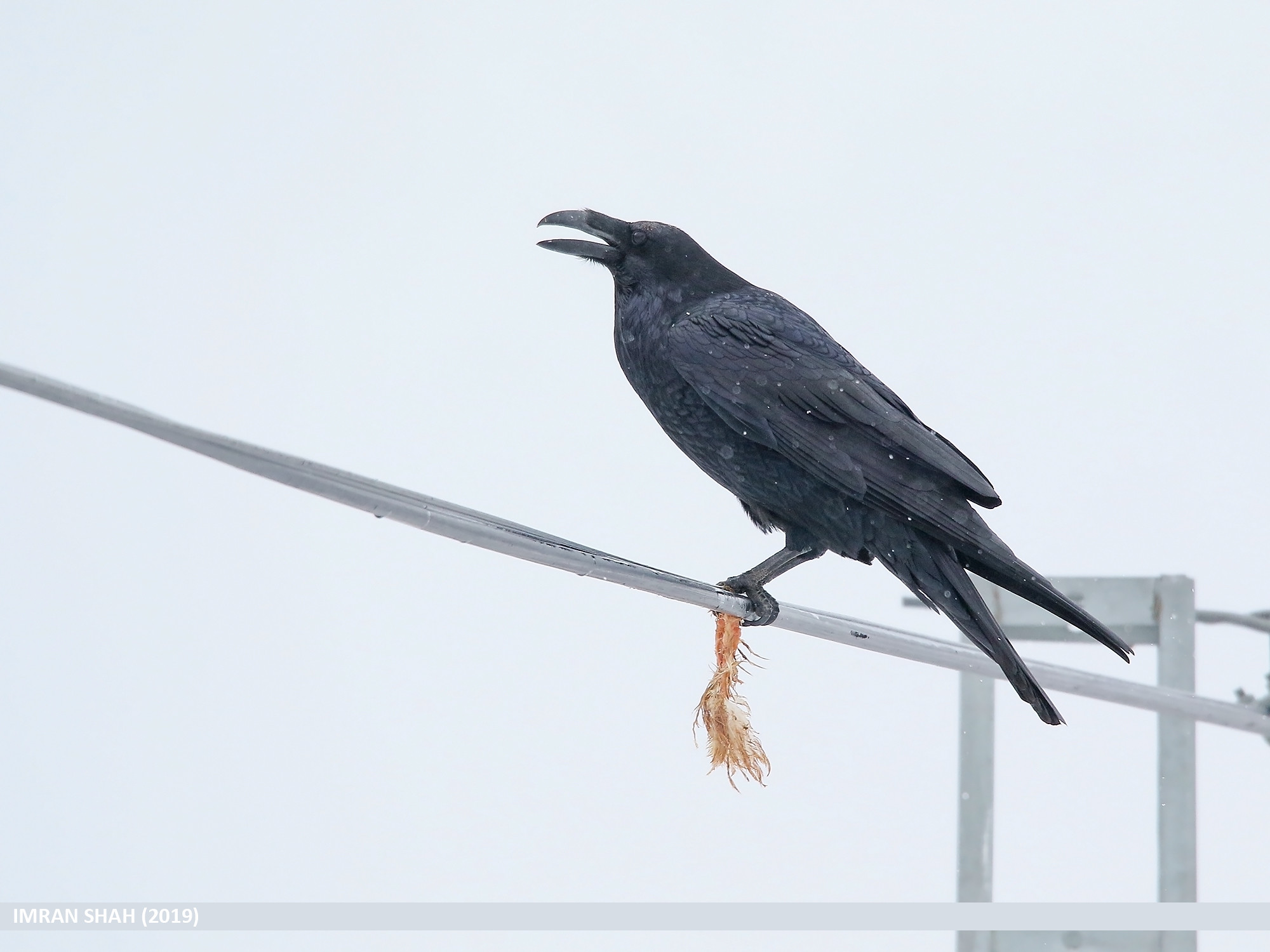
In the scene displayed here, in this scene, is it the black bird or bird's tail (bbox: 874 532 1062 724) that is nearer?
bird's tail (bbox: 874 532 1062 724)

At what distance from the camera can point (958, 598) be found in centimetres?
164

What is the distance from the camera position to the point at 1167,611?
7.86 feet

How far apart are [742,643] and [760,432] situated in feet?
1.14

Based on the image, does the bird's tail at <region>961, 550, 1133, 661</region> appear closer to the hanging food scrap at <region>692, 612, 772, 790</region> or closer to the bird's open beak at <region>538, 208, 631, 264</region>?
the hanging food scrap at <region>692, 612, 772, 790</region>

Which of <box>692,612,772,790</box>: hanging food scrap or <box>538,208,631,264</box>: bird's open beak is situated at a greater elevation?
<box>538,208,631,264</box>: bird's open beak

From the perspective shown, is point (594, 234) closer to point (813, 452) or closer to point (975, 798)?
point (813, 452)

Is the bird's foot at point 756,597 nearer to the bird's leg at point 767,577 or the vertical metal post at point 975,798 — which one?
the bird's leg at point 767,577

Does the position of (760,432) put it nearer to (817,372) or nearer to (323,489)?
(817,372)

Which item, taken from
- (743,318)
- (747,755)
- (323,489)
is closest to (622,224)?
(743,318)

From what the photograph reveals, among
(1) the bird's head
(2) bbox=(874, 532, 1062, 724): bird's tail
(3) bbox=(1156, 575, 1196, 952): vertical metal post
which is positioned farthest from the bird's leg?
(3) bbox=(1156, 575, 1196, 952): vertical metal post

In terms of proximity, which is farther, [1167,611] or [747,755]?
[1167,611]

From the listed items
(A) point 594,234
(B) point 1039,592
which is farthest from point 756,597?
(A) point 594,234

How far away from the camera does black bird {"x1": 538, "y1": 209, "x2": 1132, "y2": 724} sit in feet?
5.41

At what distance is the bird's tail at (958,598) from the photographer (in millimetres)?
1515
